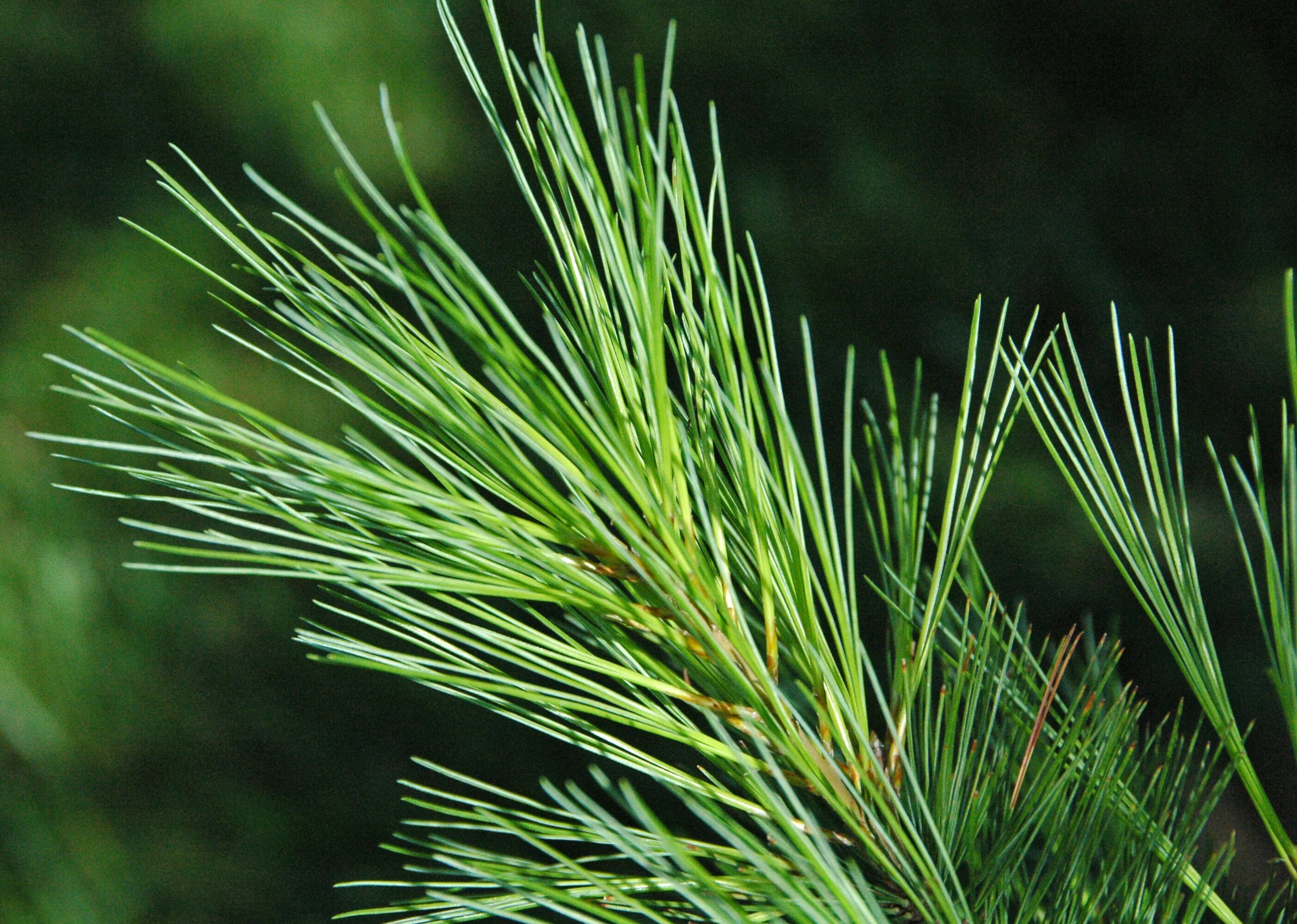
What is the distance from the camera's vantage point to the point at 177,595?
4.52 feet

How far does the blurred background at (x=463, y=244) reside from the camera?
123 cm

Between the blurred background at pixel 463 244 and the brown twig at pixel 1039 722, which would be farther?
the blurred background at pixel 463 244

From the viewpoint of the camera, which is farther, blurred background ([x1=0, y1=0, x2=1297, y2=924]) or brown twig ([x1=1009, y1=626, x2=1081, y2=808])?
blurred background ([x1=0, y1=0, x2=1297, y2=924])

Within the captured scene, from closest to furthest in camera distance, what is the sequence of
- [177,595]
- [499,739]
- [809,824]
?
[809,824] → [499,739] → [177,595]

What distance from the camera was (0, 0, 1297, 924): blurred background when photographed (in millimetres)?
1230

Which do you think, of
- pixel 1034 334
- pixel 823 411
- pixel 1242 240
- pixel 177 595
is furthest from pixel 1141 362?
pixel 177 595

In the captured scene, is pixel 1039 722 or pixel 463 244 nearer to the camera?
pixel 1039 722

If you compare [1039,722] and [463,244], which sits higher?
[463,244]

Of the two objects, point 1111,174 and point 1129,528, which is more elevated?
point 1111,174

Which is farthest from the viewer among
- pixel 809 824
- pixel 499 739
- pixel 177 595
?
pixel 177 595

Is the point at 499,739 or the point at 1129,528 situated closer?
the point at 1129,528

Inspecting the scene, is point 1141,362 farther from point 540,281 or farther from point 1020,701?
point 540,281

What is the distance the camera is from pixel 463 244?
4.91ft

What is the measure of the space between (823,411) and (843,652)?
3.35 ft
